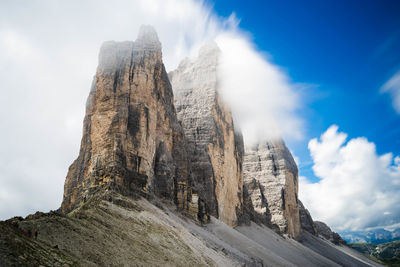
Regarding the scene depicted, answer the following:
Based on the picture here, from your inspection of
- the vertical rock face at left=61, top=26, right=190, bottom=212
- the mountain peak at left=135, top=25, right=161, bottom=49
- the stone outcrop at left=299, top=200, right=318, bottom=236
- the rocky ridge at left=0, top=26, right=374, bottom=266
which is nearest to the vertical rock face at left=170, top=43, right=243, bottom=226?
the rocky ridge at left=0, top=26, right=374, bottom=266

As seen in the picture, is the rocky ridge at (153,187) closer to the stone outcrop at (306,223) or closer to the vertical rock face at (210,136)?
the vertical rock face at (210,136)

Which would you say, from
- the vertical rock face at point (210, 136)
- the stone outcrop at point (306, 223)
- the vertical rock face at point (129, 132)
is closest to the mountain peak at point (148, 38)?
the vertical rock face at point (129, 132)

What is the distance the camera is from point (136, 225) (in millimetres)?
27031

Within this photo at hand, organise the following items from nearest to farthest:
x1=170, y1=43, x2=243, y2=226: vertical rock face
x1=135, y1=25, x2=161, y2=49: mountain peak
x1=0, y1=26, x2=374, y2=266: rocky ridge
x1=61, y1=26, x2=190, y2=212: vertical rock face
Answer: x1=0, y1=26, x2=374, y2=266: rocky ridge < x1=61, y1=26, x2=190, y2=212: vertical rock face < x1=135, y1=25, x2=161, y2=49: mountain peak < x1=170, y1=43, x2=243, y2=226: vertical rock face

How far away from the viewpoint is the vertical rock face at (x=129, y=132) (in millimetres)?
35875

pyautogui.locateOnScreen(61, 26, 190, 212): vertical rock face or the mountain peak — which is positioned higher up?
the mountain peak

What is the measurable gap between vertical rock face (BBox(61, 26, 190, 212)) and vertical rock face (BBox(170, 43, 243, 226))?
11.9 metres

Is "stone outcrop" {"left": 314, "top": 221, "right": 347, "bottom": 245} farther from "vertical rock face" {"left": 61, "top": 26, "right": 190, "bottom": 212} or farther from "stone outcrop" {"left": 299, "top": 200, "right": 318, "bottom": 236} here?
"vertical rock face" {"left": 61, "top": 26, "right": 190, "bottom": 212}

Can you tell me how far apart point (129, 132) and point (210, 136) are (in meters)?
30.8

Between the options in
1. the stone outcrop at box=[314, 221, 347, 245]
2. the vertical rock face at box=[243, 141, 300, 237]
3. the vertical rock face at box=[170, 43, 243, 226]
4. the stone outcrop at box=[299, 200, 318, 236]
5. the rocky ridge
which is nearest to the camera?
the rocky ridge

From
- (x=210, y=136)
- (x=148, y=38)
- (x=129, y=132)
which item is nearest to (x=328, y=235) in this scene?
(x=210, y=136)

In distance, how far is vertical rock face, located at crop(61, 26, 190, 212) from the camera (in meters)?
35.9

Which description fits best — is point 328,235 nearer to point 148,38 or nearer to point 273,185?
point 273,185

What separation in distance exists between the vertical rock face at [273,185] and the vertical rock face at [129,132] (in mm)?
44160
